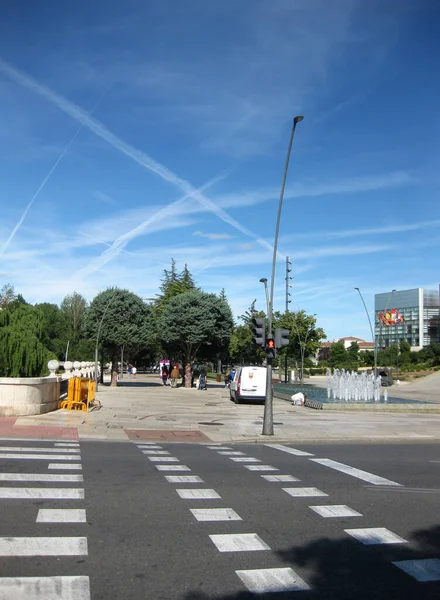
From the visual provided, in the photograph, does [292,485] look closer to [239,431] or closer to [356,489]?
[356,489]


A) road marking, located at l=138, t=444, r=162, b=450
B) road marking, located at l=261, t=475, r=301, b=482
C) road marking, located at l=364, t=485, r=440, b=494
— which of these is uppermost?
road marking, located at l=364, t=485, r=440, b=494

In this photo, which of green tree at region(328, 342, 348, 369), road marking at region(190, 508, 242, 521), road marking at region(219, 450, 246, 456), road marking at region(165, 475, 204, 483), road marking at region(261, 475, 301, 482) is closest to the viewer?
road marking at region(190, 508, 242, 521)

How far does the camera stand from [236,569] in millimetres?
5270

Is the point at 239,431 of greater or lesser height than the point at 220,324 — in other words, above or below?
below

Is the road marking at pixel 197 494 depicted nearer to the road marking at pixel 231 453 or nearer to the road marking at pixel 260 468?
the road marking at pixel 260 468

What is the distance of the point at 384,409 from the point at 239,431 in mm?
11609

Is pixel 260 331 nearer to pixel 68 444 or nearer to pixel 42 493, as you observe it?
pixel 68 444

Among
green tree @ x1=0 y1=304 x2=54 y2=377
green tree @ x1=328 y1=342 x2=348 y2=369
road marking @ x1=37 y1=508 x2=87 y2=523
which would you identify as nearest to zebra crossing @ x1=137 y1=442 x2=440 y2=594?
road marking @ x1=37 y1=508 x2=87 y2=523

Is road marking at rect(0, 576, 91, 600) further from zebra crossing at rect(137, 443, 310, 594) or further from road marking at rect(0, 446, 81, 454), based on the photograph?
road marking at rect(0, 446, 81, 454)

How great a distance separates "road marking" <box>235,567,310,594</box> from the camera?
4.83 metres

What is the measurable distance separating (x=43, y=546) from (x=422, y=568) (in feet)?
11.6

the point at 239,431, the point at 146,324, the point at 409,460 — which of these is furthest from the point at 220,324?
the point at 409,460

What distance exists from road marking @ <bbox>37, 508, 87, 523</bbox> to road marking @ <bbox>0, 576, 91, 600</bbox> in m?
1.78

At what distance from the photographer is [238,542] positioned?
6074mm
